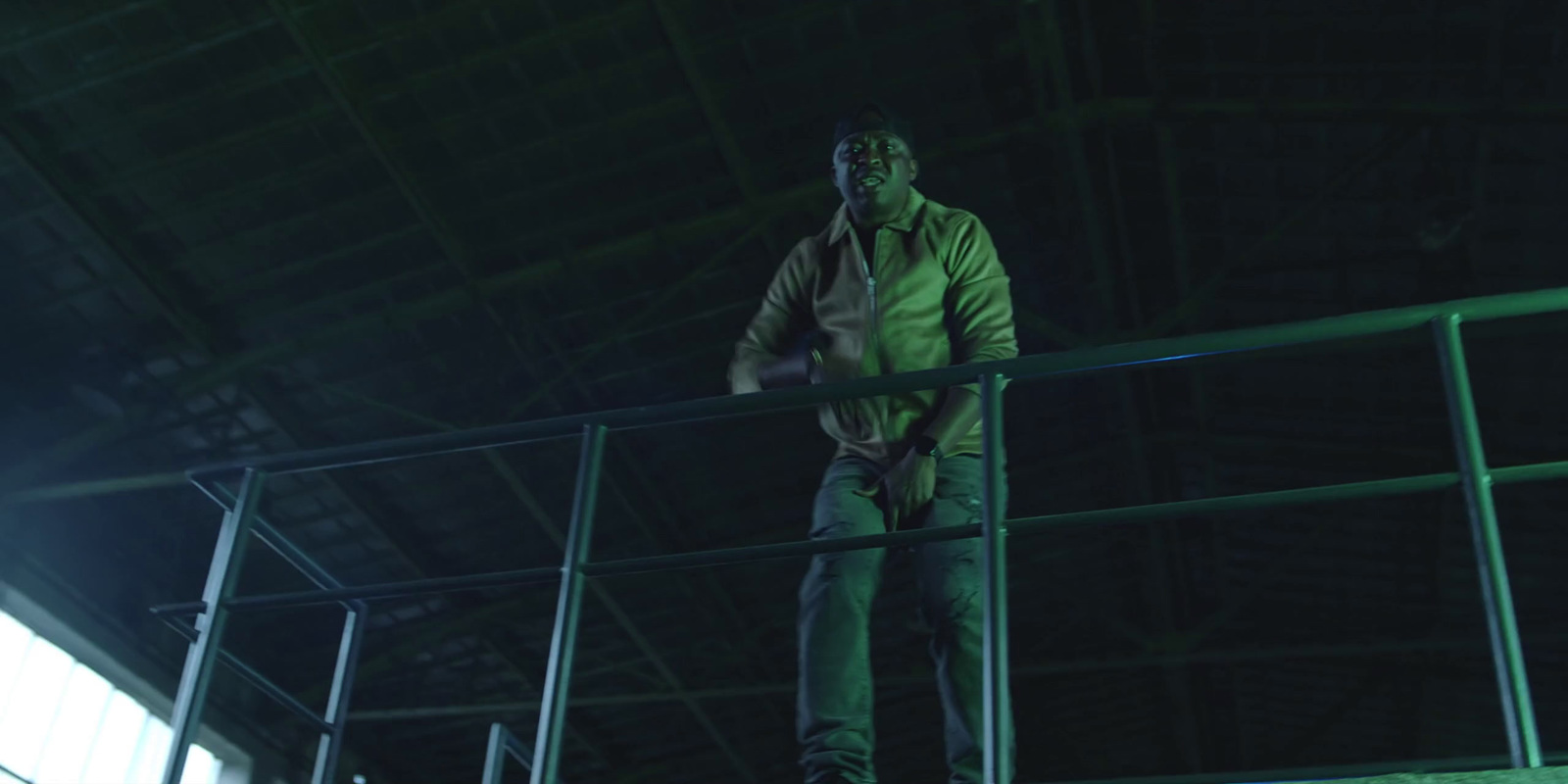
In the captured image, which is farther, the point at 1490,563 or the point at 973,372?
the point at 973,372

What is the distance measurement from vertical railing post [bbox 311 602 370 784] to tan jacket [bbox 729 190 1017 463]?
1.52 m

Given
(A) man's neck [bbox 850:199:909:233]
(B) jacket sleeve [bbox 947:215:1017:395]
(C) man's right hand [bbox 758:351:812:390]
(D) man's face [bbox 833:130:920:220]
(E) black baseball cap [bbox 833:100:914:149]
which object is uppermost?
(E) black baseball cap [bbox 833:100:914:149]

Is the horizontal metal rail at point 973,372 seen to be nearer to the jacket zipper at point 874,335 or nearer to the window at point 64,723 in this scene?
the jacket zipper at point 874,335

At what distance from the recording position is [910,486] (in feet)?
13.9

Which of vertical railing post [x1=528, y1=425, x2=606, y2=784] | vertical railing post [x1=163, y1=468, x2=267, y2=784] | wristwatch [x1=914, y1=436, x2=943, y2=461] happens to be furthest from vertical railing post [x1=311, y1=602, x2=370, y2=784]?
wristwatch [x1=914, y1=436, x2=943, y2=461]

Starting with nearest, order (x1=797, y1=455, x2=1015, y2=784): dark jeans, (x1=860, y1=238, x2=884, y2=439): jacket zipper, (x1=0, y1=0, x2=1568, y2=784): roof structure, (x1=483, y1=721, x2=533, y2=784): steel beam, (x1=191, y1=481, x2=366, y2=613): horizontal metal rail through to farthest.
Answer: (x1=797, y1=455, x2=1015, y2=784): dark jeans < (x1=860, y1=238, x2=884, y2=439): jacket zipper < (x1=191, y1=481, x2=366, y2=613): horizontal metal rail < (x1=483, y1=721, x2=533, y2=784): steel beam < (x1=0, y1=0, x2=1568, y2=784): roof structure

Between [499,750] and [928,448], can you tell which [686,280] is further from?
[928,448]

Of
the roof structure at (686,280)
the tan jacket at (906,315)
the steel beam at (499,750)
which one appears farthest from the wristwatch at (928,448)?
the roof structure at (686,280)

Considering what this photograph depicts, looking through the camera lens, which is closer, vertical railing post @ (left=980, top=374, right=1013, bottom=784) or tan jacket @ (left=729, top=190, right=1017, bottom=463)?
vertical railing post @ (left=980, top=374, right=1013, bottom=784)

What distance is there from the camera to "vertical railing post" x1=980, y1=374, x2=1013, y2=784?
3225 millimetres

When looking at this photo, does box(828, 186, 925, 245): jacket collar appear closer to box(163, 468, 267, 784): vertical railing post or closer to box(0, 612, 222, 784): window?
box(163, 468, 267, 784): vertical railing post

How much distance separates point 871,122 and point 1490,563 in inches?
85.3

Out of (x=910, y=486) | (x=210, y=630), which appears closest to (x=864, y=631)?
(x=910, y=486)

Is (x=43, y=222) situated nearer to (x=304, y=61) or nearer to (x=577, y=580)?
(x=304, y=61)
